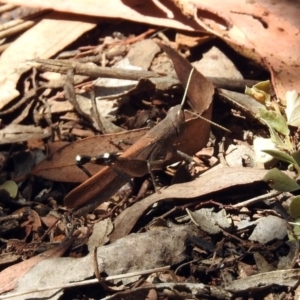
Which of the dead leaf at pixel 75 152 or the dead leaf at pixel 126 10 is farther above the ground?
the dead leaf at pixel 126 10

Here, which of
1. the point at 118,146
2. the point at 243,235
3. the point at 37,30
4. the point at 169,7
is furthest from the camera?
the point at 37,30

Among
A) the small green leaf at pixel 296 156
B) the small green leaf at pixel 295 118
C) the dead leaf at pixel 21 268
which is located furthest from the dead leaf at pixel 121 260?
the small green leaf at pixel 295 118

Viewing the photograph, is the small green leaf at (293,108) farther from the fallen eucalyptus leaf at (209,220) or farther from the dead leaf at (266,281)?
the dead leaf at (266,281)

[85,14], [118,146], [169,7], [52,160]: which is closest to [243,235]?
[118,146]

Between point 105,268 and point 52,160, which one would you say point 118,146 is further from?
point 105,268

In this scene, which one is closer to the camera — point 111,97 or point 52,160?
point 52,160

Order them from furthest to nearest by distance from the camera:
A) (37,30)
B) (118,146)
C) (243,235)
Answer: (37,30)
(118,146)
(243,235)

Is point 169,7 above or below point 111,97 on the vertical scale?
above

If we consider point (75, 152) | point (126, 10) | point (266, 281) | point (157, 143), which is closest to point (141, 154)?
point (157, 143)
